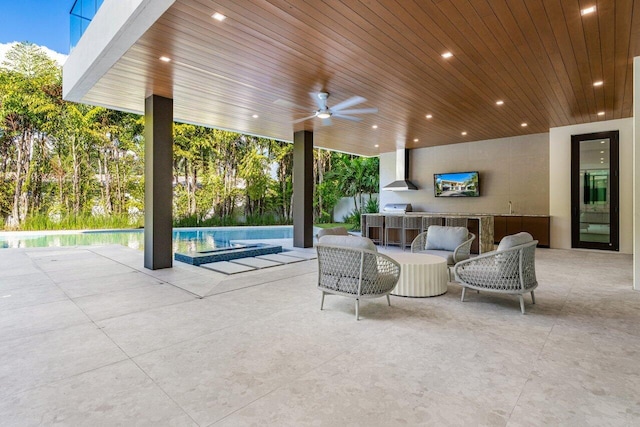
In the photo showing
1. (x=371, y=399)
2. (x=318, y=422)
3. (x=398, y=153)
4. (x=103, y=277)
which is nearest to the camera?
(x=318, y=422)

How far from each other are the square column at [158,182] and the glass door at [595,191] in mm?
9558

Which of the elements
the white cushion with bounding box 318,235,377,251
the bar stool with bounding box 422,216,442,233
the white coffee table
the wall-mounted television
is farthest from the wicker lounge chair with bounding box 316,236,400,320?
the wall-mounted television

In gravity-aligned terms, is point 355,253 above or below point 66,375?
above

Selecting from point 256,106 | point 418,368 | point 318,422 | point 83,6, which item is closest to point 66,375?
point 318,422

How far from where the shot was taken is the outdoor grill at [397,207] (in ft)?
36.2

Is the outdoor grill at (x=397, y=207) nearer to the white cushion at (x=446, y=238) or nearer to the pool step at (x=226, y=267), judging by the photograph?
the white cushion at (x=446, y=238)

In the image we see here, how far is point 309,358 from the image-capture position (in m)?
2.43

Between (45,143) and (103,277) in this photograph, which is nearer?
(103,277)

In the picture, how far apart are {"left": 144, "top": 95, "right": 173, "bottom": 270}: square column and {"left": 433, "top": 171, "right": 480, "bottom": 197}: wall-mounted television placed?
814 centimetres

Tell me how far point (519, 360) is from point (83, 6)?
7.69 m

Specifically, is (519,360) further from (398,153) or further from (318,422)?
(398,153)

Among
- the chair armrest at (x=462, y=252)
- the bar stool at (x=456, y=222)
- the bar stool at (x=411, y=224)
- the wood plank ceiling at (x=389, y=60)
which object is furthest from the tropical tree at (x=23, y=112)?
the chair armrest at (x=462, y=252)

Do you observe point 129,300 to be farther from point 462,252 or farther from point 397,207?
point 397,207

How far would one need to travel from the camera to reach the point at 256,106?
21.0 feet
